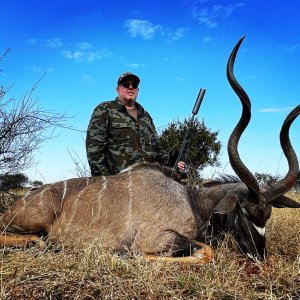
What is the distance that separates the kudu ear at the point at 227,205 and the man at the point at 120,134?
1549 mm

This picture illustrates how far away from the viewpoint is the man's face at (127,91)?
532 cm

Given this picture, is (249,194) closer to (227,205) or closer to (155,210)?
(227,205)

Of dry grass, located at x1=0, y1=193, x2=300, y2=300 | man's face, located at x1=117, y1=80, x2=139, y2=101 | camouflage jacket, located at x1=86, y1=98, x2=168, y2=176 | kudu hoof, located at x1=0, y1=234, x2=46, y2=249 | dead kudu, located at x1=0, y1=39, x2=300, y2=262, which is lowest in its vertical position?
kudu hoof, located at x1=0, y1=234, x2=46, y2=249

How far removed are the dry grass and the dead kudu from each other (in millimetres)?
562

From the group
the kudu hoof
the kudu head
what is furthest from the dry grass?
the kudu hoof

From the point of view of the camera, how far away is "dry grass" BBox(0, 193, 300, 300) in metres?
2.22

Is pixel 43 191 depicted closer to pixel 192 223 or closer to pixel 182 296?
pixel 192 223

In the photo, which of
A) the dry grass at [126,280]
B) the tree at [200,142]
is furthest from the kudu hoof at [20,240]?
the tree at [200,142]

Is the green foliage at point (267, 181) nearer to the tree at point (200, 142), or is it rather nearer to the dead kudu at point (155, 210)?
the dead kudu at point (155, 210)

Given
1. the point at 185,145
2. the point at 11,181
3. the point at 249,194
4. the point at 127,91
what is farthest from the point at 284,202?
the point at 11,181

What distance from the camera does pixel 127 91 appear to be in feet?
17.4

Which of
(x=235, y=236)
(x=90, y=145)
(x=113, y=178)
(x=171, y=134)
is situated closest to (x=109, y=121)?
(x=90, y=145)

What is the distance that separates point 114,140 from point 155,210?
5.40 ft

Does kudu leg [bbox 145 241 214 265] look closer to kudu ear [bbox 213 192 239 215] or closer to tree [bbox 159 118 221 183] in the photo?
kudu ear [bbox 213 192 239 215]
